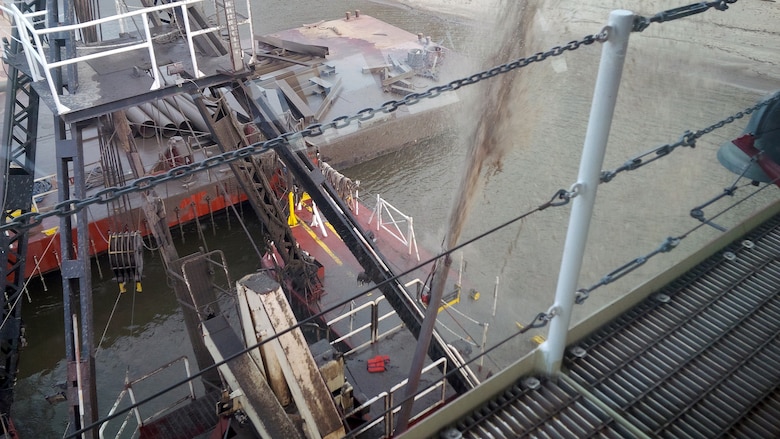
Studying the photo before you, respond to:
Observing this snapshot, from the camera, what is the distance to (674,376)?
370cm

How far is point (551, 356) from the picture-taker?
3.63m

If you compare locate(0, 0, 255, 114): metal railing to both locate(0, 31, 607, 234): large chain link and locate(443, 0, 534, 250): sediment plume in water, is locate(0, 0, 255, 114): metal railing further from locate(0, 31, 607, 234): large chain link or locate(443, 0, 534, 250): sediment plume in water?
locate(0, 31, 607, 234): large chain link

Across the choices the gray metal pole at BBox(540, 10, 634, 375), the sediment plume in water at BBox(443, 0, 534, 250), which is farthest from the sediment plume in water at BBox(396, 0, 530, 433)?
the gray metal pole at BBox(540, 10, 634, 375)

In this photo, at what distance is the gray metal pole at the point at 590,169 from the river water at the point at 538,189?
11.4 feet

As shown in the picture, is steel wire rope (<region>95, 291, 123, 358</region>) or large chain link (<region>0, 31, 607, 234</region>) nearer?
large chain link (<region>0, 31, 607, 234</region>)

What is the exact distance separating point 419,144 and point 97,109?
1268 centimetres

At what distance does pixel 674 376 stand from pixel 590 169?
65.9 inches

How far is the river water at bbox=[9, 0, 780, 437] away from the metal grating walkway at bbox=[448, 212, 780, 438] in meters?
3.10

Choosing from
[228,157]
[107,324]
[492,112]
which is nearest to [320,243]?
[107,324]

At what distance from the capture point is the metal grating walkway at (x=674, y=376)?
3381 millimetres

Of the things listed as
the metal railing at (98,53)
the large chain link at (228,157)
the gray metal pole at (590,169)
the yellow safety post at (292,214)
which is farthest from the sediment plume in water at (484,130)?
the yellow safety post at (292,214)

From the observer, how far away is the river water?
1141cm

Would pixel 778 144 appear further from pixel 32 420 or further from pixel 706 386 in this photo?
pixel 32 420

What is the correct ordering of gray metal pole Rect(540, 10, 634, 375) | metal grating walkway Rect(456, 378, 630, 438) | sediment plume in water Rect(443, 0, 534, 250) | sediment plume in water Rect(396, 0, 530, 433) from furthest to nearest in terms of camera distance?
sediment plume in water Rect(443, 0, 534, 250), sediment plume in water Rect(396, 0, 530, 433), metal grating walkway Rect(456, 378, 630, 438), gray metal pole Rect(540, 10, 634, 375)
